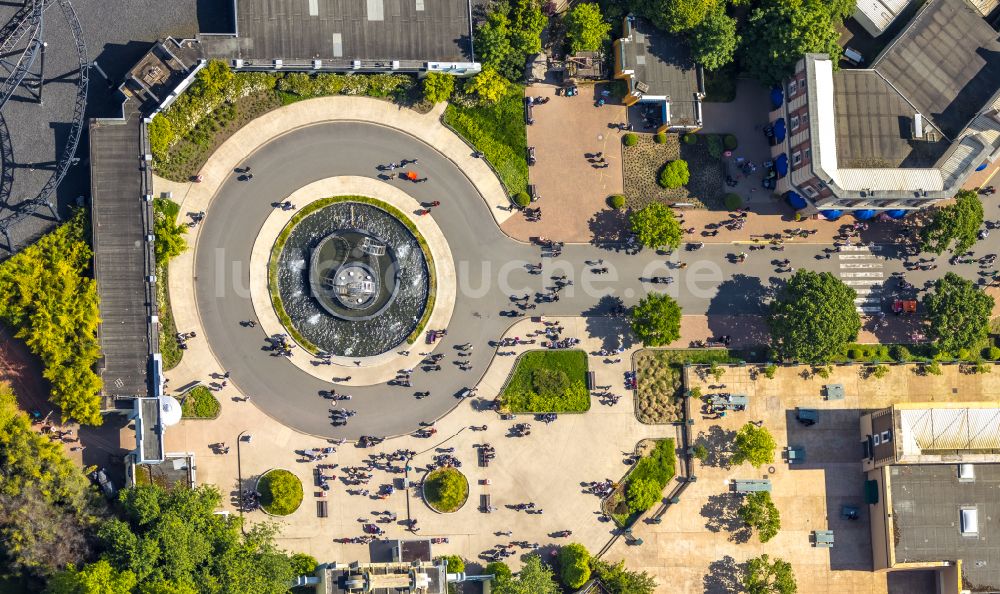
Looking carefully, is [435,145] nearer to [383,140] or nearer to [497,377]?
[383,140]

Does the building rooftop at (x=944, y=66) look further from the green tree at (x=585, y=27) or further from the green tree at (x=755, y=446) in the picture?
the green tree at (x=755, y=446)

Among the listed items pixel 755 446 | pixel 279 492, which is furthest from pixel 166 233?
pixel 755 446

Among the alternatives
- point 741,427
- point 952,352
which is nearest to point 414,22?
point 741,427

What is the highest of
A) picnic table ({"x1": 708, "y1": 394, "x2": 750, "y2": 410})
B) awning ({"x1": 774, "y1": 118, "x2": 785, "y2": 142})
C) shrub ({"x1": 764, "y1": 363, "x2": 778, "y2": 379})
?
awning ({"x1": 774, "y1": 118, "x2": 785, "y2": 142})

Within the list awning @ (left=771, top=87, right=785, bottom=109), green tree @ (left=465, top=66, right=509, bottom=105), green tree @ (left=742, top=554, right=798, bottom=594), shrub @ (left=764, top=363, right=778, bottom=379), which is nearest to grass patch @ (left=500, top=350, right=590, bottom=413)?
shrub @ (left=764, top=363, right=778, bottom=379)

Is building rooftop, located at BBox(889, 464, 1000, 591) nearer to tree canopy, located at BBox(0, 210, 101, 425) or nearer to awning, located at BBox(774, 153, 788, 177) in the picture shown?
awning, located at BBox(774, 153, 788, 177)

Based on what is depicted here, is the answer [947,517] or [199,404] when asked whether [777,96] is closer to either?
[947,517]

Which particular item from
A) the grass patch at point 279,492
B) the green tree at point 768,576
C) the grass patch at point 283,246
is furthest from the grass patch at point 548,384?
the green tree at point 768,576
